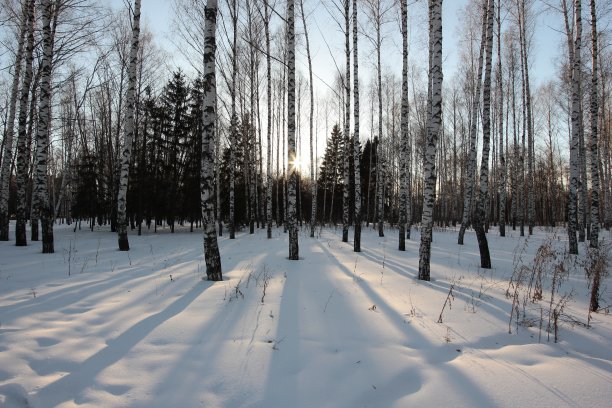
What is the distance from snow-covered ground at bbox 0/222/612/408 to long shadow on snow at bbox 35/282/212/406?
0.05 ft

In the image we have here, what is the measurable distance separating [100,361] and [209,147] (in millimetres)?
3917

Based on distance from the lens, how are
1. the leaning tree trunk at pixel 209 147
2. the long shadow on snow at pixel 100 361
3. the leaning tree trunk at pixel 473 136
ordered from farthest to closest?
1. the leaning tree trunk at pixel 473 136
2. the leaning tree trunk at pixel 209 147
3. the long shadow on snow at pixel 100 361

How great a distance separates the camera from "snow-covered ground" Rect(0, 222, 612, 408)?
8.55 feet

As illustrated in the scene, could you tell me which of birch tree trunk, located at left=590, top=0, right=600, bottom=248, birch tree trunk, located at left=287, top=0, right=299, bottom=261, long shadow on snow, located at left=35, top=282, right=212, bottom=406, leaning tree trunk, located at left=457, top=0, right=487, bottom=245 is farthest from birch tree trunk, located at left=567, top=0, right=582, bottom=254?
long shadow on snow, located at left=35, top=282, right=212, bottom=406

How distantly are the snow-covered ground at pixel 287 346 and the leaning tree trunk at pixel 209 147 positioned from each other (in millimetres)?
562

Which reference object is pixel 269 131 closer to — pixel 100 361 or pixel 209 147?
pixel 209 147

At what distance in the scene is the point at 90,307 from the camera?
4.53 metres

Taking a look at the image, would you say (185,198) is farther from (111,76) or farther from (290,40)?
(290,40)

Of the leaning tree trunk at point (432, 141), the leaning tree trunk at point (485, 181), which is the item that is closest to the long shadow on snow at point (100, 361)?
the leaning tree trunk at point (432, 141)

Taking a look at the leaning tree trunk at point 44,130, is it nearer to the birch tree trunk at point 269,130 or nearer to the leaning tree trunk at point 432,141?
the birch tree trunk at point 269,130

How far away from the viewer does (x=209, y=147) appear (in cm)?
607

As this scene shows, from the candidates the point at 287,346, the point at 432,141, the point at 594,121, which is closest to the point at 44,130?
the point at 287,346

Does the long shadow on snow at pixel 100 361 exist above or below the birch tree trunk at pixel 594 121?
below

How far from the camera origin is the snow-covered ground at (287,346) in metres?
2.61
